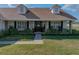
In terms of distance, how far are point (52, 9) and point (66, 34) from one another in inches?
29.0

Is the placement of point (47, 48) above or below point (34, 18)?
below

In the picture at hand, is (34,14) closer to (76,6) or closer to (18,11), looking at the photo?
(18,11)

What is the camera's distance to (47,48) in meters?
9.38

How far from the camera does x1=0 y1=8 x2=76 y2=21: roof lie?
9.44 meters

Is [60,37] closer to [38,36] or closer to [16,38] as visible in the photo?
[38,36]

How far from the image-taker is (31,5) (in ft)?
30.8

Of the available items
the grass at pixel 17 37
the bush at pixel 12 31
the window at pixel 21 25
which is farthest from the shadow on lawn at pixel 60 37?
the bush at pixel 12 31

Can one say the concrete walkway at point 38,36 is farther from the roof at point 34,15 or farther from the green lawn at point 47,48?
the roof at point 34,15

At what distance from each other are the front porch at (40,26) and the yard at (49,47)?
0.61 ft

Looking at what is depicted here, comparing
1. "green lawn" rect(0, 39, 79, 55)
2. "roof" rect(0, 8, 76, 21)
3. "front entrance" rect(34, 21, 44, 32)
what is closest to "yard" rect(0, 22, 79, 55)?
"green lawn" rect(0, 39, 79, 55)

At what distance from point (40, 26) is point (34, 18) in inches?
10.9

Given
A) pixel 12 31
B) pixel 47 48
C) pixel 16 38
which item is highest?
pixel 12 31

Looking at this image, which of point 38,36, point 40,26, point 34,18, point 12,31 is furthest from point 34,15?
point 12,31

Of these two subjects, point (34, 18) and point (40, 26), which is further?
point (40, 26)
